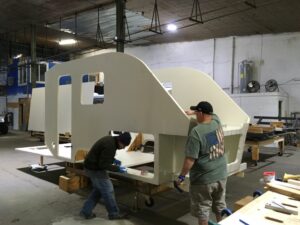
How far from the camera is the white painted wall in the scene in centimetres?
1174

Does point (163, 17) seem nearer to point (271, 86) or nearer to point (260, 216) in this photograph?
point (271, 86)

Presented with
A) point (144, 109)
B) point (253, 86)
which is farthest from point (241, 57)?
point (144, 109)

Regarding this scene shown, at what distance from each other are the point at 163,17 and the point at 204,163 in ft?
29.4

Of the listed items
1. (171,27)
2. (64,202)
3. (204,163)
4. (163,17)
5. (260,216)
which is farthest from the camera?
(171,27)

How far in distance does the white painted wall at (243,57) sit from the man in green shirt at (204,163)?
10.4 metres

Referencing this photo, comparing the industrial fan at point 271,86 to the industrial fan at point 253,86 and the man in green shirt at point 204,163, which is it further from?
the man in green shirt at point 204,163

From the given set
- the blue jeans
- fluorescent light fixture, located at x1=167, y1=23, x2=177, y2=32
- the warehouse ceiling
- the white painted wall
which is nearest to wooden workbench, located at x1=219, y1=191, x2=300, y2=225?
the blue jeans

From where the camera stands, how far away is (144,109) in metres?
3.59

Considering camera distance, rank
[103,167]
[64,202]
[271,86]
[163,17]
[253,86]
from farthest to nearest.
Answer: [253,86]
[271,86]
[163,17]
[64,202]
[103,167]

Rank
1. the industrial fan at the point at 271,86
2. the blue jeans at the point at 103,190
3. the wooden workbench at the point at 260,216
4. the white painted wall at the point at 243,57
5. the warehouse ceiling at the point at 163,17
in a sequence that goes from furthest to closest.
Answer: the industrial fan at the point at 271,86 → the white painted wall at the point at 243,57 → the warehouse ceiling at the point at 163,17 → the blue jeans at the point at 103,190 → the wooden workbench at the point at 260,216

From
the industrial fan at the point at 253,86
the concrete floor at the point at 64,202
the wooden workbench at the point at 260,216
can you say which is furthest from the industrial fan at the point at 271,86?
the wooden workbench at the point at 260,216

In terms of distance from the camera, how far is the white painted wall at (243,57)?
38.5ft

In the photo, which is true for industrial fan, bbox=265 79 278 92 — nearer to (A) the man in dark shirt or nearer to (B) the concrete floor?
(B) the concrete floor

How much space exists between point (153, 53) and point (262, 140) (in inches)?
373
